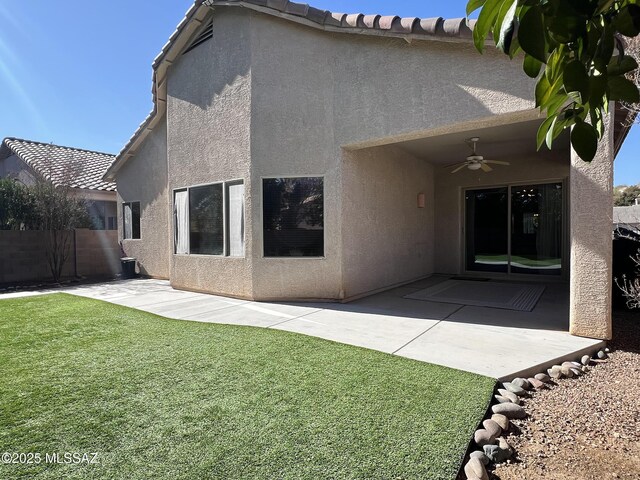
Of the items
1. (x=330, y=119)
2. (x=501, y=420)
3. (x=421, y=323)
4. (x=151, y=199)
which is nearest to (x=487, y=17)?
(x=501, y=420)

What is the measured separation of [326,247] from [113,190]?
46.9 feet

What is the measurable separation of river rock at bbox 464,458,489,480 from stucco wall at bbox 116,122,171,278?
39.3ft

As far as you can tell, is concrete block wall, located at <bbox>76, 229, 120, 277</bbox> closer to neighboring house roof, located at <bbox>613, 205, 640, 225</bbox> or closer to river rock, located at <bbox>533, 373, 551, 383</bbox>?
river rock, located at <bbox>533, 373, 551, 383</bbox>

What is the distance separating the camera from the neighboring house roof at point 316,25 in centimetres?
628

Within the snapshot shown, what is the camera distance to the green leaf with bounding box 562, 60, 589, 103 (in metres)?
1.00

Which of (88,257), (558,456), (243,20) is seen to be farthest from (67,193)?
(558,456)

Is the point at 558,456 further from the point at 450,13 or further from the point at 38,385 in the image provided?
the point at 450,13

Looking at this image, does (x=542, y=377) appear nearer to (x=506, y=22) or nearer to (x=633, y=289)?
(x=633, y=289)

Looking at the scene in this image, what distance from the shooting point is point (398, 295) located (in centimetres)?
948

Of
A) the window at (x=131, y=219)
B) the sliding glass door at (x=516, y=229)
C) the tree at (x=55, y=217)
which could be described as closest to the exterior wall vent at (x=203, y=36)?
the window at (x=131, y=219)

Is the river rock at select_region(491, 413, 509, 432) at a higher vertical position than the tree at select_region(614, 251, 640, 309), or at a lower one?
lower

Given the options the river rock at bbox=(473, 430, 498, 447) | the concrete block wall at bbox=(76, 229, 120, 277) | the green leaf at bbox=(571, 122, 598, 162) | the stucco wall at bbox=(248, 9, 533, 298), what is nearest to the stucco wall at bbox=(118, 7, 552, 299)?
the stucco wall at bbox=(248, 9, 533, 298)

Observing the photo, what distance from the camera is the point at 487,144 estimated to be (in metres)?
10.4

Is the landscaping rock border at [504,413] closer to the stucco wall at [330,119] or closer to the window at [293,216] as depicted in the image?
the stucco wall at [330,119]
